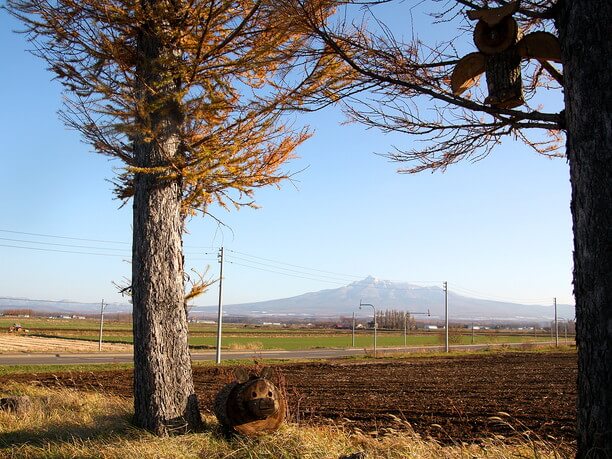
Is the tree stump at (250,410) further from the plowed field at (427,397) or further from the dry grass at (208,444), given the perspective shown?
the plowed field at (427,397)

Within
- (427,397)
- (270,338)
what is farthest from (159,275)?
(270,338)

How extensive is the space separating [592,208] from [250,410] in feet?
12.1

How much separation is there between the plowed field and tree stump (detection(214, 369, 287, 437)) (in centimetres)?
46

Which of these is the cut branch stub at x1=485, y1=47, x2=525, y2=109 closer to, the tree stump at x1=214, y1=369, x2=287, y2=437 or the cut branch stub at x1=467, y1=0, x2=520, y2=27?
the cut branch stub at x1=467, y1=0, x2=520, y2=27

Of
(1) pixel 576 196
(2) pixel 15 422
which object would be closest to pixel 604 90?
(1) pixel 576 196

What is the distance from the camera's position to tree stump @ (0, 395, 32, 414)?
7872 millimetres

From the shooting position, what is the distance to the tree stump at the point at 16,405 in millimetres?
7872

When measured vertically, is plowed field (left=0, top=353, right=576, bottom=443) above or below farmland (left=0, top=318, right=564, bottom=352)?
above

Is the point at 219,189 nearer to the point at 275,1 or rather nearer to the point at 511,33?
the point at 275,1

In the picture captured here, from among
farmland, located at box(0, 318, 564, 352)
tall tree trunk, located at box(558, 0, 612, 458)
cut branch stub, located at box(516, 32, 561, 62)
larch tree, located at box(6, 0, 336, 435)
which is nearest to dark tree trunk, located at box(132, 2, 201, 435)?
larch tree, located at box(6, 0, 336, 435)

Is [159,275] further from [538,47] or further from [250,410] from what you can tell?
[538,47]

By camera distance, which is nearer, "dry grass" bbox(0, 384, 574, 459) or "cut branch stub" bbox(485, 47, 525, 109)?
"cut branch stub" bbox(485, 47, 525, 109)

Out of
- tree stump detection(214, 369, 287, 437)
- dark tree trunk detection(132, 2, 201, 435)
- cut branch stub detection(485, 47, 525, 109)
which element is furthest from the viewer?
dark tree trunk detection(132, 2, 201, 435)

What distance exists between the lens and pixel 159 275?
654 centimetres
